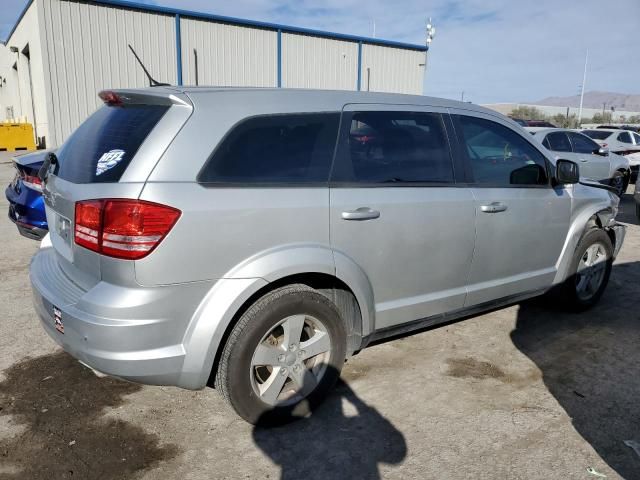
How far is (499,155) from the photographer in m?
3.96

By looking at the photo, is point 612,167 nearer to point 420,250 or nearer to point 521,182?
point 521,182

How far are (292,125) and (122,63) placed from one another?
52.6 feet

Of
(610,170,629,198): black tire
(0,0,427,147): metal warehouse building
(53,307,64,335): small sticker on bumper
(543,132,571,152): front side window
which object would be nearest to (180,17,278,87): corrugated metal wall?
(0,0,427,147): metal warehouse building

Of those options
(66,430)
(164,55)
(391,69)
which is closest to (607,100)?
(391,69)

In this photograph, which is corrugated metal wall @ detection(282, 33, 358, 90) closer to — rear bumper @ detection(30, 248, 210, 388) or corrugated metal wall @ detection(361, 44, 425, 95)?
corrugated metal wall @ detection(361, 44, 425, 95)

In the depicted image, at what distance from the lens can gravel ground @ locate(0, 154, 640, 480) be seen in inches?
104

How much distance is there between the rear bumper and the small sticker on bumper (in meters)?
0.01

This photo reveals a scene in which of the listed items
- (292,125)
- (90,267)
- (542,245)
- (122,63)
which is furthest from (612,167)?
(122,63)

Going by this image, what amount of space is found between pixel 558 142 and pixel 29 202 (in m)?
10.1

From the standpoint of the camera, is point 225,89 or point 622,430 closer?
point 225,89

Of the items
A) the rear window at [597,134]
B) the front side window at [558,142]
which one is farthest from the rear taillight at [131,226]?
the rear window at [597,134]

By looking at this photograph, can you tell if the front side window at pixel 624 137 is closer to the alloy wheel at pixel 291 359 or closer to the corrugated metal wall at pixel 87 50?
the corrugated metal wall at pixel 87 50

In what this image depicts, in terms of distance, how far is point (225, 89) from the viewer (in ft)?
9.09

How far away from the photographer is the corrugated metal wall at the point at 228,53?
59.5 ft
